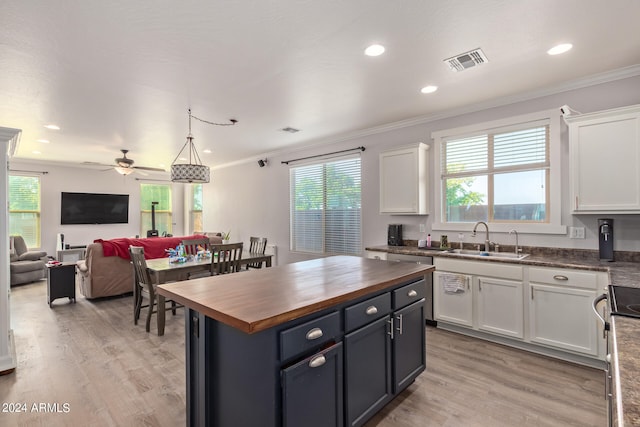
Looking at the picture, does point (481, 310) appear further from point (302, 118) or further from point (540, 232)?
point (302, 118)

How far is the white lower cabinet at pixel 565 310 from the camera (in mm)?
2686

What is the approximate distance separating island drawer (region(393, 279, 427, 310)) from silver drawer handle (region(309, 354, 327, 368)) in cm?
76

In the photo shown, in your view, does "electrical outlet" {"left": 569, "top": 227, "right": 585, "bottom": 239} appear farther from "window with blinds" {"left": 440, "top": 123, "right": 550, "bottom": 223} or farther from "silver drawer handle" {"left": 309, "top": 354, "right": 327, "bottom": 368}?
"silver drawer handle" {"left": 309, "top": 354, "right": 327, "bottom": 368}

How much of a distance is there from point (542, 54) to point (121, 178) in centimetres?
931

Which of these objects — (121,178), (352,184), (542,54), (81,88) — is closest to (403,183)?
(352,184)

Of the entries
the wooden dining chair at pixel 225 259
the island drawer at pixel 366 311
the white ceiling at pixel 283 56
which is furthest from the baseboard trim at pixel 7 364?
the island drawer at pixel 366 311

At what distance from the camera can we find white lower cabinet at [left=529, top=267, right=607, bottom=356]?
2686 millimetres

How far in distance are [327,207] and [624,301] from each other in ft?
14.1

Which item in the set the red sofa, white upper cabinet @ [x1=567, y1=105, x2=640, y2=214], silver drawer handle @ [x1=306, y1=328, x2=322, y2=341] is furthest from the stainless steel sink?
the red sofa

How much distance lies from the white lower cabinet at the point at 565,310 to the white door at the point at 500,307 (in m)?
0.10

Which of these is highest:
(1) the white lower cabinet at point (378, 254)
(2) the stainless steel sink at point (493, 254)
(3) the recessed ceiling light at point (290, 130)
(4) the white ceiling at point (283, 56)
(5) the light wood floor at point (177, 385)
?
(3) the recessed ceiling light at point (290, 130)

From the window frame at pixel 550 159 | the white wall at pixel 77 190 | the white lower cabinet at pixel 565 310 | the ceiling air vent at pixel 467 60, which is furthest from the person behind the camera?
the white wall at pixel 77 190

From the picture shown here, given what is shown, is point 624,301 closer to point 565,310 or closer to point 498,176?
point 565,310

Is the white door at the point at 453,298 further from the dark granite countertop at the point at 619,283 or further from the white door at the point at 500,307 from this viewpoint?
the dark granite countertop at the point at 619,283
